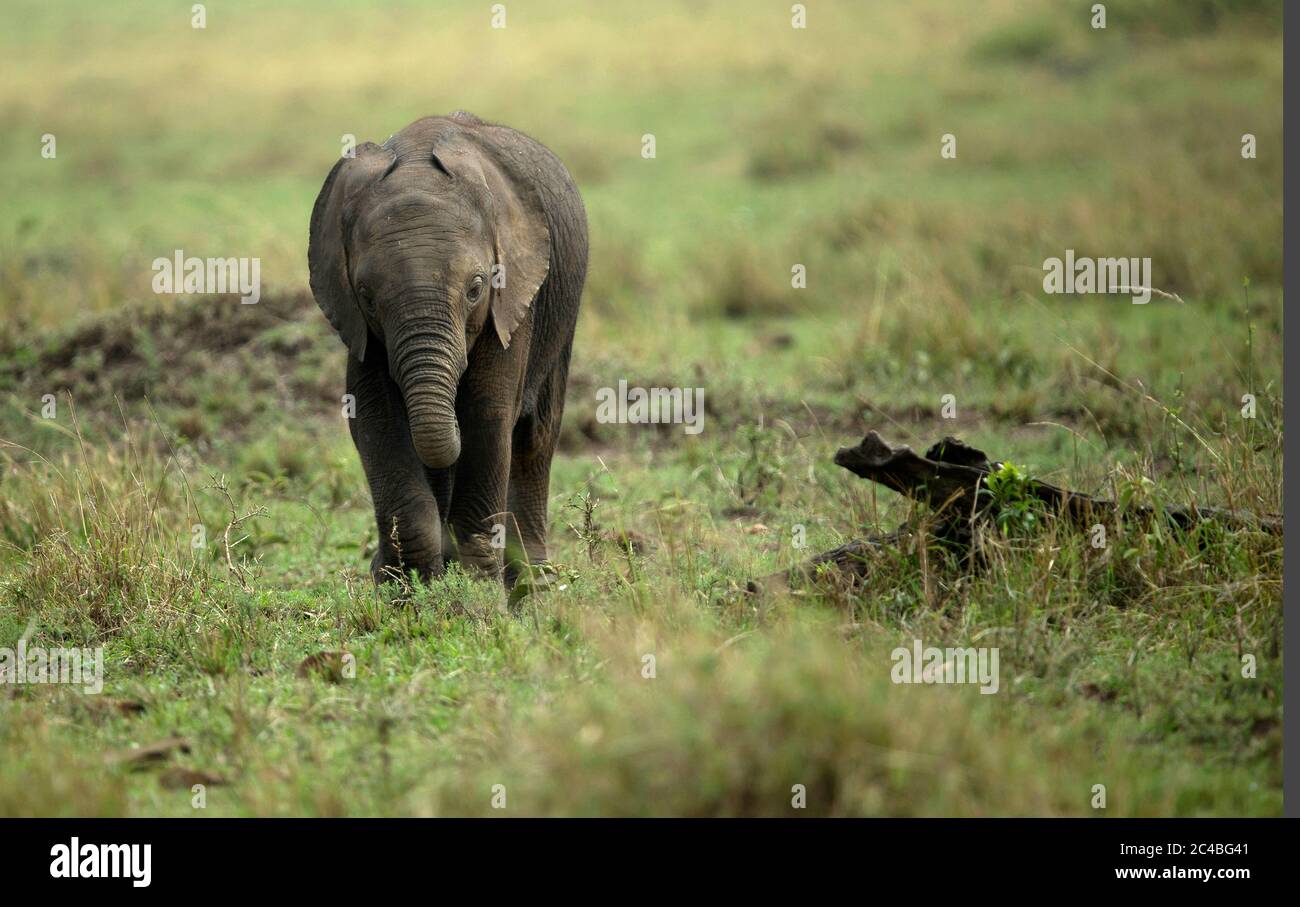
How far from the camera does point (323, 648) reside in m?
6.62

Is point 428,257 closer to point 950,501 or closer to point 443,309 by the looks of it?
point 443,309

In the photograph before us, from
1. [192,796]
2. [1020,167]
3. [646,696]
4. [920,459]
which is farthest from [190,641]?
[1020,167]

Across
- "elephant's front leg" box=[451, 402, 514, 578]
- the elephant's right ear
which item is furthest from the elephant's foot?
the elephant's right ear

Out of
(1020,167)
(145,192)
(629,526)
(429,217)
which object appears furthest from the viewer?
(145,192)

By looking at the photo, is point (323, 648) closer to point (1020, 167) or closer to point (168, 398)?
point (168, 398)

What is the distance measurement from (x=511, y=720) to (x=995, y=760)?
163cm

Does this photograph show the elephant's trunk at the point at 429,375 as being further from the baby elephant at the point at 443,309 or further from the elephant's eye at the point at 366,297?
the elephant's eye at the point at 366,297

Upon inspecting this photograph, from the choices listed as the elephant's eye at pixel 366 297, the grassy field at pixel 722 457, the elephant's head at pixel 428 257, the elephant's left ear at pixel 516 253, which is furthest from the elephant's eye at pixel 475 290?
the grassy field at pixel 722 457

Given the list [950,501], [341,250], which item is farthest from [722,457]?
[341,250]

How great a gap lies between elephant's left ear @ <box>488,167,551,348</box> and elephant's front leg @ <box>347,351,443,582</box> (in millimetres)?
611

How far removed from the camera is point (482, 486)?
7.24 metres

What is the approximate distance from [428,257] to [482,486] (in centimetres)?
125

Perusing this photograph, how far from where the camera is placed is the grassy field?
16.3 ft
